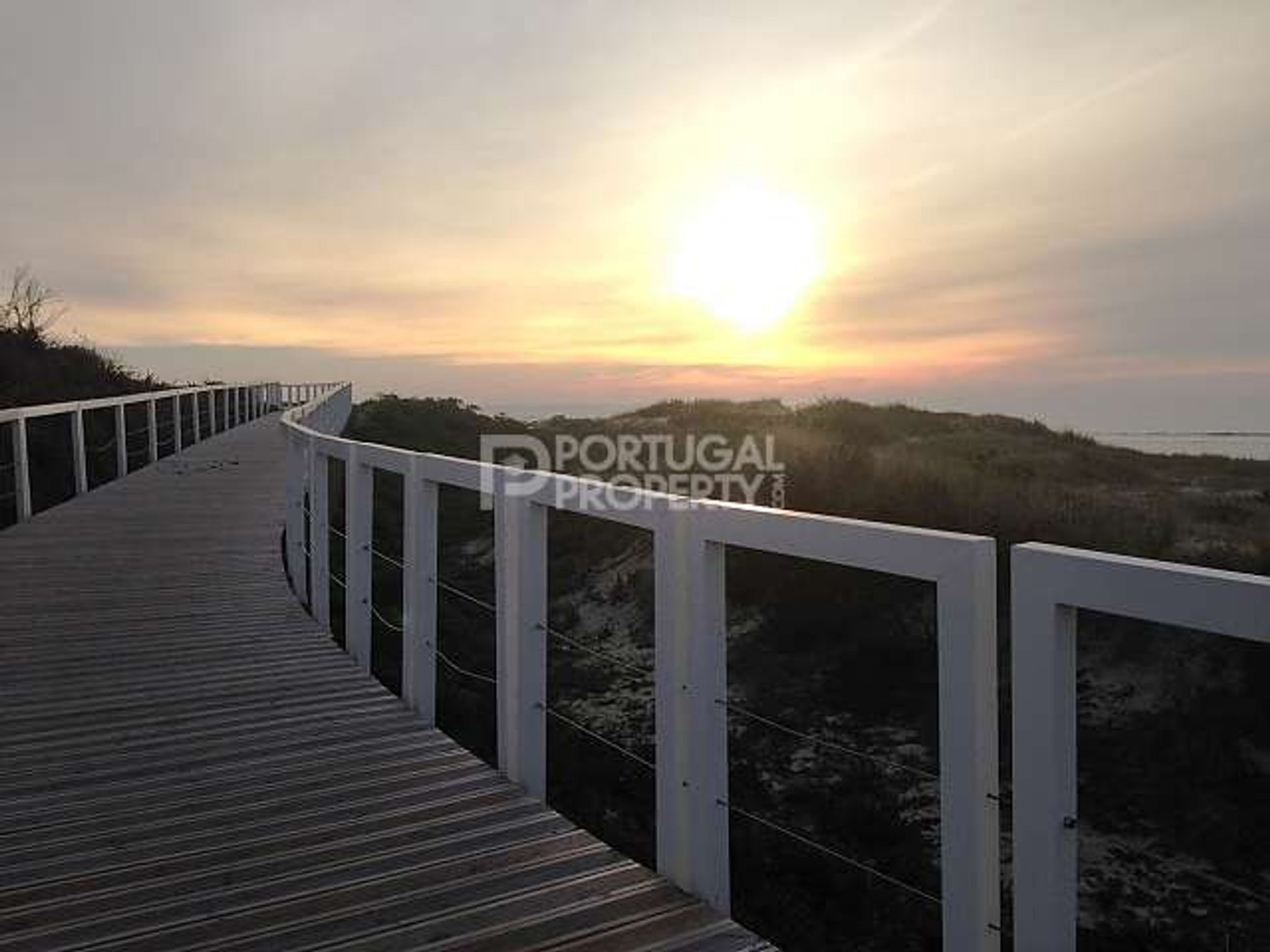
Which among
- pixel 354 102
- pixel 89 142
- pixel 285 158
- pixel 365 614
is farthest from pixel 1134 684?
pixel 89 142

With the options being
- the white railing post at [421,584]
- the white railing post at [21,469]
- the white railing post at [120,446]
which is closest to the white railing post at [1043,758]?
the white railing post at [421,584]

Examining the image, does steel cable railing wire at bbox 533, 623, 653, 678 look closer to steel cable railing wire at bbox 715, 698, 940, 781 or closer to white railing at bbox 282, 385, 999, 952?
white railing at bbox 282, 385, 999, 952

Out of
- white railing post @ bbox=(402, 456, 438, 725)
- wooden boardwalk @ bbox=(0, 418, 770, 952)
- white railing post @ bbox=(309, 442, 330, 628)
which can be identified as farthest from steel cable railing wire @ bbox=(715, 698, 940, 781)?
white railing post @ bbox=(309, 442, 330, 628)

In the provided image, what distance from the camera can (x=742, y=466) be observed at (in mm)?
15883

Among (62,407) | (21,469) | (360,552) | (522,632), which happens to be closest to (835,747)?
(522,632)

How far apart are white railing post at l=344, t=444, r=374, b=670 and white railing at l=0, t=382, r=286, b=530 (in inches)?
255

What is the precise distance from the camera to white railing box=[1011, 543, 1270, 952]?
6.08 ft

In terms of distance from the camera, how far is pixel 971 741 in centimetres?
208

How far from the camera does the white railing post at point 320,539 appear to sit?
6492mm

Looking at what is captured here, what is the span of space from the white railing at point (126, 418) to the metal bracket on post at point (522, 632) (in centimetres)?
853

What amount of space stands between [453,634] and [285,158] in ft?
30.3

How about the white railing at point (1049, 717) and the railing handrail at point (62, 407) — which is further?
the railing handrail at point (62, 407)

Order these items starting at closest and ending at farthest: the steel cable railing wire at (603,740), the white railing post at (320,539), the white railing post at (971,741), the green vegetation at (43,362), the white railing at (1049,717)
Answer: the white railing at (1049,717), the white railing post at (971,741), the steel cable railing wire at (603,740), the white railing post at (320,539), the green vegetation at (43,362)

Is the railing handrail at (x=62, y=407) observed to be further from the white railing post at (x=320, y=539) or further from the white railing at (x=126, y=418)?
the white railing post at (x=320, y=539)
